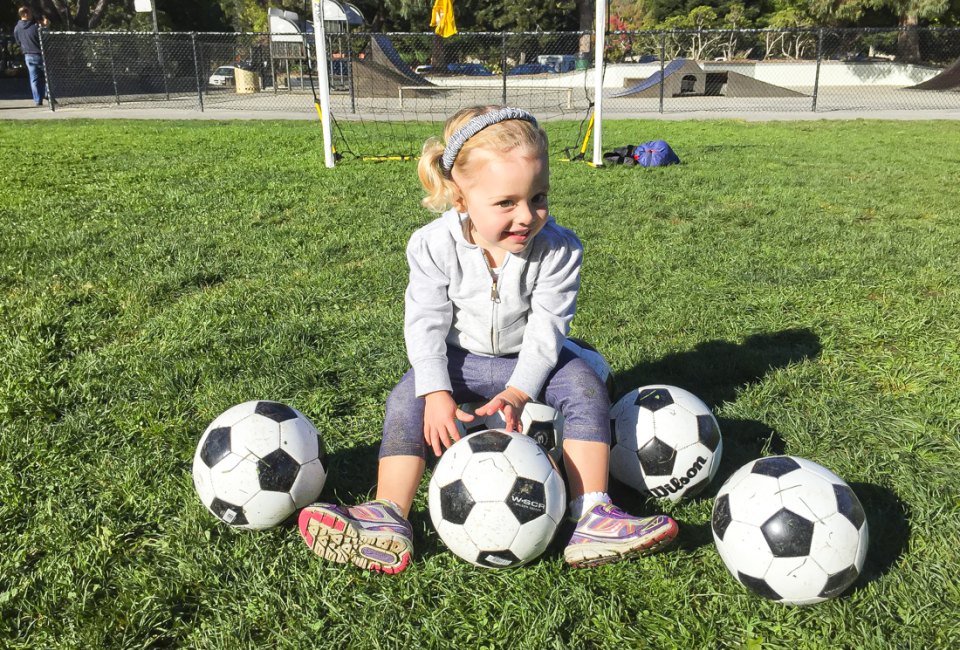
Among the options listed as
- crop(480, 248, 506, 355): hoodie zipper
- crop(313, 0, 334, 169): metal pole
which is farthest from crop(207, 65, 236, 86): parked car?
crop(480, 248, 506, 355): hoodie zipper

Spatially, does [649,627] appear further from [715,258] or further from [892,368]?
[715,258]

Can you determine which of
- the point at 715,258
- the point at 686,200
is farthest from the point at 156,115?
the point at 715,258

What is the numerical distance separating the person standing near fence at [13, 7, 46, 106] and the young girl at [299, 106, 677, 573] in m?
19.3

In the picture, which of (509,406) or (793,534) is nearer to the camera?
(793,534)

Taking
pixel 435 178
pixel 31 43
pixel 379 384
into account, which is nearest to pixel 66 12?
pixel 31 43

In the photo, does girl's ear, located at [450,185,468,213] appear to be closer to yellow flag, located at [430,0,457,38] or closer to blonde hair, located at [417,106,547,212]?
blonde hair, located at [417,106,547,212]

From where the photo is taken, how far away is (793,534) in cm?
211

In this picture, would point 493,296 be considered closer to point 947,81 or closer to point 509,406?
point 509,406

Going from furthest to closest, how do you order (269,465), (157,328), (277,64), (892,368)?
(277,64)
(157,328)
(892,368)
(269,465)

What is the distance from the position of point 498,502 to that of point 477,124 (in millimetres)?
1278

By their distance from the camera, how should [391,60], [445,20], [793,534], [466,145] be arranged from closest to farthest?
1. [793,534]
2. [466,145]
3. [445,20]
4. [391,60]

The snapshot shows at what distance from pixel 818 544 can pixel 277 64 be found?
95.8 feet

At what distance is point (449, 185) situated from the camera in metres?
2.71

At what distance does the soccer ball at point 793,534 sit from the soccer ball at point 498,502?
54 cm
